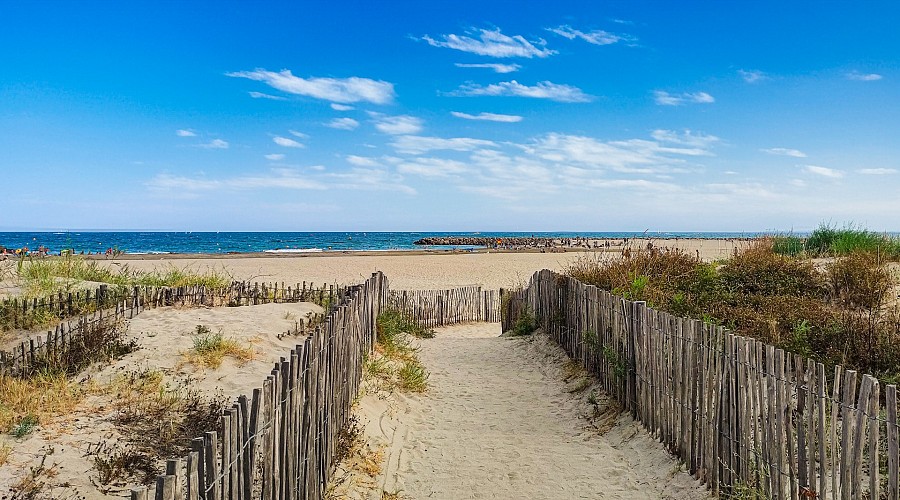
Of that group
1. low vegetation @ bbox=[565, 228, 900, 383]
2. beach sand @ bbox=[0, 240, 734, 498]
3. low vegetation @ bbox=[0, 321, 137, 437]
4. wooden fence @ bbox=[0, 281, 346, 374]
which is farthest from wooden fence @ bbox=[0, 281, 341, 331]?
low vegetation @ bbox=[565, 228, 900, 383]

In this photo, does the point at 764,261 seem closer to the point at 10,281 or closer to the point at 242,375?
the point at 242,375

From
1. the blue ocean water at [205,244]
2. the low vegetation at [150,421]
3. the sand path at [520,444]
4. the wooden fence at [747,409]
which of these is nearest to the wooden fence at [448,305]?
the sand path at [520,444]

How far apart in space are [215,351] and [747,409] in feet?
19.3

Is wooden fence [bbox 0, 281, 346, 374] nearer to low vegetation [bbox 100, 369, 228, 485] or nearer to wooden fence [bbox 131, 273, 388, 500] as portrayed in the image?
low vegetation [bbox 100, 369, 228, 485]

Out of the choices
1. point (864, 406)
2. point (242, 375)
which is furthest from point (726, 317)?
point (242, 375)

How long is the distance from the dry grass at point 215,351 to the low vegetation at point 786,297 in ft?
16.1

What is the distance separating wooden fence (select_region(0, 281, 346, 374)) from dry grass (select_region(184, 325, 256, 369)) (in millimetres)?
1284

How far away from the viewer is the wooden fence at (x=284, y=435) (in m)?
2.61

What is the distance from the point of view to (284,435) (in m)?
3.75

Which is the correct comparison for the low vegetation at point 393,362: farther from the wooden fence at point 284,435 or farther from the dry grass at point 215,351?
the dry grass at point 215,351

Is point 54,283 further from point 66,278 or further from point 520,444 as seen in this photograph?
point 520,444

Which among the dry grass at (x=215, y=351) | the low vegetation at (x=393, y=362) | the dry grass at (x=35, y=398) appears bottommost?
the low vegetation at (x=393, y=362)

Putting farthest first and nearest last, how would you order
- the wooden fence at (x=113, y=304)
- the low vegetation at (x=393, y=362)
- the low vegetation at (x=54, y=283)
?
the low vegetation at (x=54, y=283) < the low vegetation at (x=393, y=362) < the wooden fence at (x=113, y=304)

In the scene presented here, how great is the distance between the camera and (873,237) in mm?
14992
